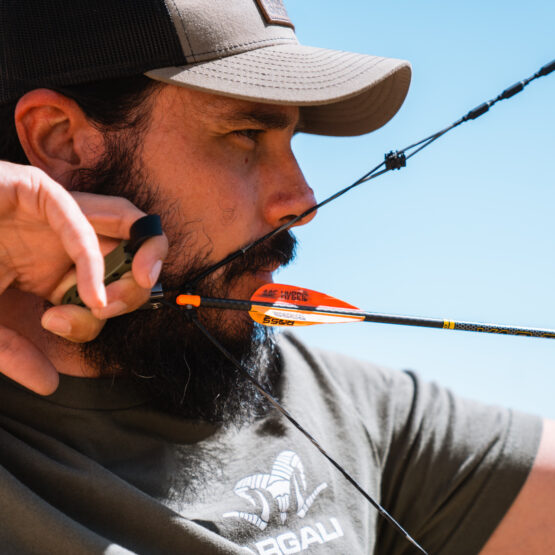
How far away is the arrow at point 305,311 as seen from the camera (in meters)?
1.01

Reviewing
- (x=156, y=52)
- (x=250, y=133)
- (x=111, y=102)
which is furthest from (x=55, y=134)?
(x=250, y=133)

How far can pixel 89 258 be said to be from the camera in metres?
0.72

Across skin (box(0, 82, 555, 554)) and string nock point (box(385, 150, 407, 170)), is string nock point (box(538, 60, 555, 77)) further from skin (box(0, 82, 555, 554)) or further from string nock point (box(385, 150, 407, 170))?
skin (box(0, 82, 555, 554))

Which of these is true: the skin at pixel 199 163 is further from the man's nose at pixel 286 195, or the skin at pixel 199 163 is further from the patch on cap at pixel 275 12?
the patch on cap at pixel 275 12

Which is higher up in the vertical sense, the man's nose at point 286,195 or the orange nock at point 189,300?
the man's nose at point 286,195

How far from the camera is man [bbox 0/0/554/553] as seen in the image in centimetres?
103

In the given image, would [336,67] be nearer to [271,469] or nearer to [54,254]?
[54,254]

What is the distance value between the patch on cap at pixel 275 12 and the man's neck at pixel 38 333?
68 cm

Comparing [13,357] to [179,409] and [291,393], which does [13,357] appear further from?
[291,393]

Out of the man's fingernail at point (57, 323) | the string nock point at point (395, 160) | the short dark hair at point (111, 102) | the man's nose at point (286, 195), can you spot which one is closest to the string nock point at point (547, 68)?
the string nock point at point (395, 160)

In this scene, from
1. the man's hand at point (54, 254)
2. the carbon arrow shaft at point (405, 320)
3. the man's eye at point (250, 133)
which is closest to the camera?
the man's hand at point (54, 254)

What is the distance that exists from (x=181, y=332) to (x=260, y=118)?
0.42 meters

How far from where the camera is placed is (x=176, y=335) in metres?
1.22

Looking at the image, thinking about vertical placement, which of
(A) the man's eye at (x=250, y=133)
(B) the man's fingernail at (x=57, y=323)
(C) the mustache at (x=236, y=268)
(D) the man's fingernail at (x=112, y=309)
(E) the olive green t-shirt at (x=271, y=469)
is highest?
(A) the man's eye at (x=250, y=133)
